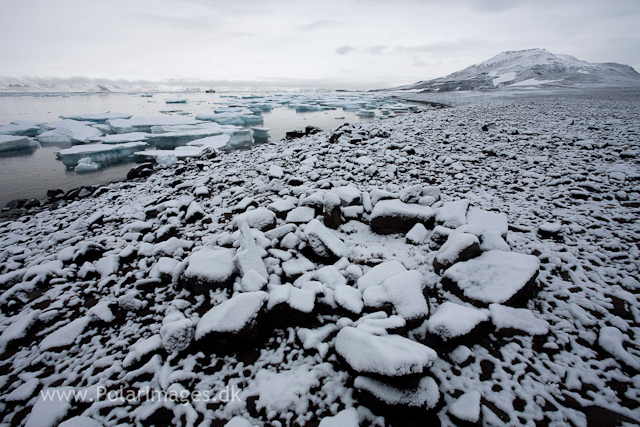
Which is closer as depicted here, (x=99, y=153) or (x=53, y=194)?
(x=53, y=194)

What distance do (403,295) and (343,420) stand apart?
3.74ft

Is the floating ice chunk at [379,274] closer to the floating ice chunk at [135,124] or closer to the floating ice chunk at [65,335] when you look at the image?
the floating ice chunk at [65,335]

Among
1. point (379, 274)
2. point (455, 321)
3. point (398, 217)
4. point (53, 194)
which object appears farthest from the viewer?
point (53, 194)

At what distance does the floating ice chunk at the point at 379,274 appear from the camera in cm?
270

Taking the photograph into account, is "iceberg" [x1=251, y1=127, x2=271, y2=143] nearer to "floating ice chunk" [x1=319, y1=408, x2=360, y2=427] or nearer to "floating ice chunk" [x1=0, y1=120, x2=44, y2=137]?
"floating ice chunk" [x1=0, y1=120, x2=44, y2=137]

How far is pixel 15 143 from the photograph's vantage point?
11.4 m

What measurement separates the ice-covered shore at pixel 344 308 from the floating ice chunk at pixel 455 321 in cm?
2

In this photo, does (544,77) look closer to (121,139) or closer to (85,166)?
(121,139)

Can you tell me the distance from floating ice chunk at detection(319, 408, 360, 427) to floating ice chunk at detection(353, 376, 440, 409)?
16 cm

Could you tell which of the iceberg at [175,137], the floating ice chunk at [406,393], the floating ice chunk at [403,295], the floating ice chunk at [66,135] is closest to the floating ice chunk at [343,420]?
the floating ice chunk at [406,393]

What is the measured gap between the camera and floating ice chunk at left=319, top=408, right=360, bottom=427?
164 centimetres

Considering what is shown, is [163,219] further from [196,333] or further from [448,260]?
[448,260]

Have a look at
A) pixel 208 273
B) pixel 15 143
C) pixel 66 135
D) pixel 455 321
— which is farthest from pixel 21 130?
pixel 455 321

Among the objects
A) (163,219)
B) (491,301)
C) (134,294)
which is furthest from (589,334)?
(163,219)
